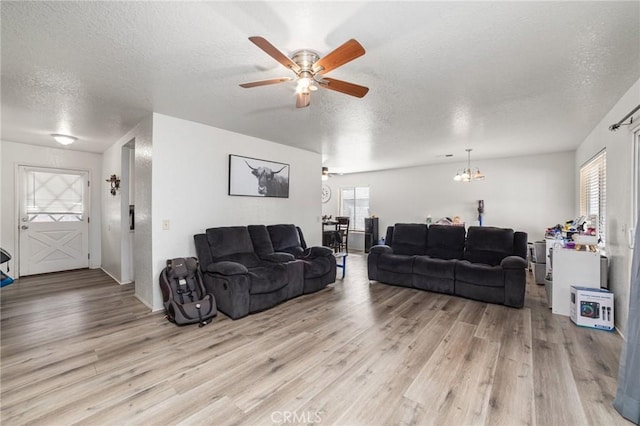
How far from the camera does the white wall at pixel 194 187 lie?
333 cm

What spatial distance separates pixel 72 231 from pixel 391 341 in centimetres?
629

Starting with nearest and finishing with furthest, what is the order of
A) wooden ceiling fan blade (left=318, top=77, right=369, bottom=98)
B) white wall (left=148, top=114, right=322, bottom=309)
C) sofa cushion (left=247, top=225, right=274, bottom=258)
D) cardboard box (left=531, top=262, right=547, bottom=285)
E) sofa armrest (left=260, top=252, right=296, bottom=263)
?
1. wooden ceiling fan blade (left=318, top=77, right=369, bottom=98)
2. white wall (left=148, top=114, right=322, bottom=309)
3. sofa armrest (left=260, top=252, right=296, bottom=263)
4. sofa cushion (left=247, top=225, right=274, bottom=258)
5. cardboard box (left=531, top=262, right=547, bottom=285)

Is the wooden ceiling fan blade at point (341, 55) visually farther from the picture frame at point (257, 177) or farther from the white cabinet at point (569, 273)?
the white cabinet at point (569, 273)

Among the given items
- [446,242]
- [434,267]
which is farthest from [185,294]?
[446,242]

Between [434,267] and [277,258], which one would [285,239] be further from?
[434,267]

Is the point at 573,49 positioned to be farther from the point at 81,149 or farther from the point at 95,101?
the point at 81,149

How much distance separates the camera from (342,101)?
2930 mm

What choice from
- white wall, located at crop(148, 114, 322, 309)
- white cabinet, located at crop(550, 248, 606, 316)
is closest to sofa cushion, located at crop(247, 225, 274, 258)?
white wall, located at crop(148, 114, 322, 309)

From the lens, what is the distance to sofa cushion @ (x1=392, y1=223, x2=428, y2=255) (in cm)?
463

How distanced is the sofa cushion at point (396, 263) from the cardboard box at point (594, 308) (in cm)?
189

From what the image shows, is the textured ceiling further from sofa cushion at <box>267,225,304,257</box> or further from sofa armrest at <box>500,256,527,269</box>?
sofa armrest at <box>500,256,527,269</box>

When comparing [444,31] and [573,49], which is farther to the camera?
[573,49]

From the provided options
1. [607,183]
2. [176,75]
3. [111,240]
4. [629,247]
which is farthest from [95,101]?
[607,183]

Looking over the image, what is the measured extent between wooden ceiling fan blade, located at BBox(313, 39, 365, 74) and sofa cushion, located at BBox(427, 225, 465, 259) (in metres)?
3.55
